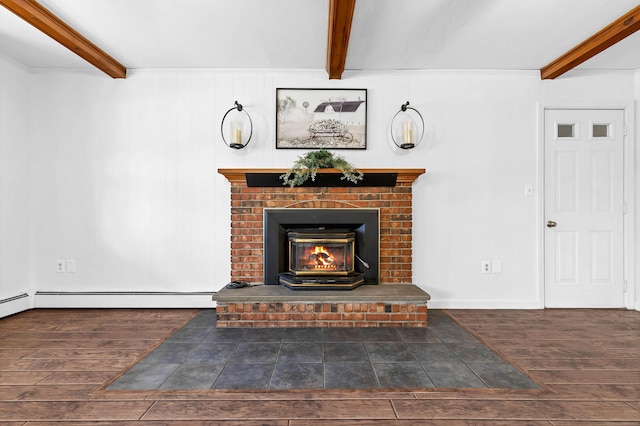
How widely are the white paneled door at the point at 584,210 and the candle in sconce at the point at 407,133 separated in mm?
1330

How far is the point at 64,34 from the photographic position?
2371 mm

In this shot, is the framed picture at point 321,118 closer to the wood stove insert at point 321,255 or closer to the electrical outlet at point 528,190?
the wood stove insert at point 321,255

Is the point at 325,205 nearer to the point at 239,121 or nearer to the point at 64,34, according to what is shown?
the point at 239,121

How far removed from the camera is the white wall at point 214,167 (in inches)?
120

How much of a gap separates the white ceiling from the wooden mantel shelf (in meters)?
1.00

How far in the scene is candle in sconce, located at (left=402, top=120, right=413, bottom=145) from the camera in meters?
2.90

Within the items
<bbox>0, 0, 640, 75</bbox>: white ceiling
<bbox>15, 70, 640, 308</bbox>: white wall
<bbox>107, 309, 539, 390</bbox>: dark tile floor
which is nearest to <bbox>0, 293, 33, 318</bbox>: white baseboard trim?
<bbox>15, 70, 640, 308</bbox>: white wall

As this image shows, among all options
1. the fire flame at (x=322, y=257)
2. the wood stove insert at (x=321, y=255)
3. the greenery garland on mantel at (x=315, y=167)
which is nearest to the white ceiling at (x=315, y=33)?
the greenery garland on mantel at (x=315, y=167)

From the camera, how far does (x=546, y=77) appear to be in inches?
118

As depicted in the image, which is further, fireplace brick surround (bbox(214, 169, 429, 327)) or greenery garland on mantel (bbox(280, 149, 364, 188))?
fireplace brick surround (bbox(214, 169, 429, 327))

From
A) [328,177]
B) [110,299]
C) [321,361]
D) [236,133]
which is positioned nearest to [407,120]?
[328,177]

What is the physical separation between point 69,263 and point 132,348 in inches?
59.4

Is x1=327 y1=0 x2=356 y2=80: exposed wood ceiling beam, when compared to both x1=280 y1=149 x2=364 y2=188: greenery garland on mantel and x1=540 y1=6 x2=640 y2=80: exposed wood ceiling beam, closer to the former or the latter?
x1=280 y1=149 x2=364 y2=188: greenery garland on mantel

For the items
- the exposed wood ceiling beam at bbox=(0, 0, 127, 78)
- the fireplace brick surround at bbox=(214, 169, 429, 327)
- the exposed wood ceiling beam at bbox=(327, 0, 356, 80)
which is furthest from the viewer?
the fireplace brick surround at bbox=(214, 169, 429, 327)
